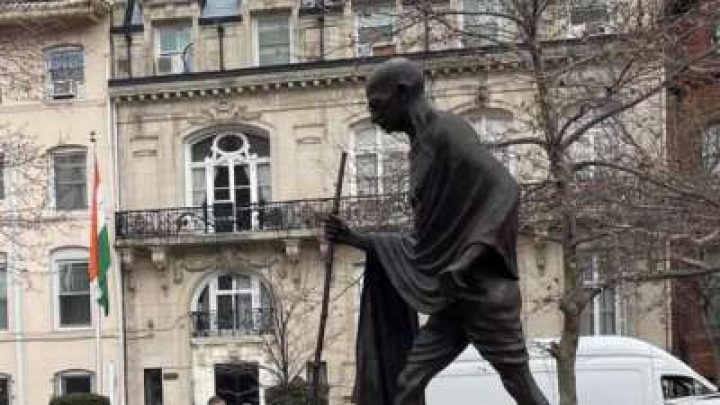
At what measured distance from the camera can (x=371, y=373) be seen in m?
7.19

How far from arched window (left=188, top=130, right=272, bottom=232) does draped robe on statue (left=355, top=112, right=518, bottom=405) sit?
31294 millimetres

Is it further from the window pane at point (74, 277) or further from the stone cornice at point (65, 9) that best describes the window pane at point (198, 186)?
the stone cornice at point (65, 9)

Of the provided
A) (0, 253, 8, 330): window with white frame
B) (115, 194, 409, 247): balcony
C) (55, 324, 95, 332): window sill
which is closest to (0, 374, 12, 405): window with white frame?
(0, 253, 8, 330): window with white frame

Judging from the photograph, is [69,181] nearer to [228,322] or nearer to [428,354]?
[228,322]

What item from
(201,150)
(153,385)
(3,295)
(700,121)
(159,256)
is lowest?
(153,385)

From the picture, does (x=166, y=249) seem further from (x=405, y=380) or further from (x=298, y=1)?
(x=405, y=380)

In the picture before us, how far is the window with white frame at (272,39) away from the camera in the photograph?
1506 inches

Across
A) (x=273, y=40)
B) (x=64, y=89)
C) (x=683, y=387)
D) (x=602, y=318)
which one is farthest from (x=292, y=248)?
(x=683, y=387)

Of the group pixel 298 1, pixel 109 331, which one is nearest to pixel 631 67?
pixel 298 1

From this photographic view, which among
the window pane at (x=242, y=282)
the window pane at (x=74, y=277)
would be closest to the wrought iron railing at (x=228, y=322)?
the window pane at (x=242, y=282)

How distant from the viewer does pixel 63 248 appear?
1535 inches

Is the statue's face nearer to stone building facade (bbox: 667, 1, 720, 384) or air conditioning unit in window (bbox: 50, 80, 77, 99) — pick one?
stone building facade (bbox: 667, 1, 720, 384)

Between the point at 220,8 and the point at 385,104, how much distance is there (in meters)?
32.8

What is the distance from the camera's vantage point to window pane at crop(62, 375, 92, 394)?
38188mm
